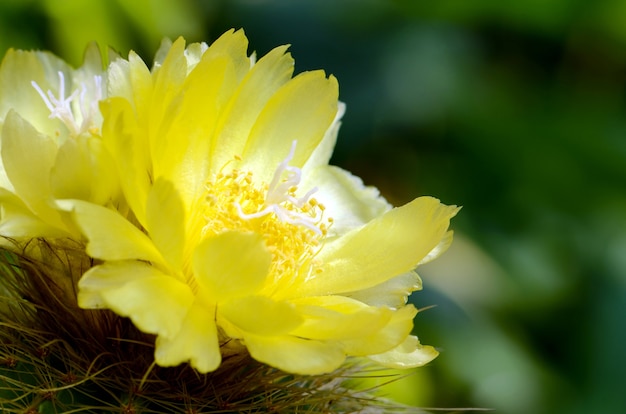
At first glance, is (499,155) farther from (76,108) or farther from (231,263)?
(231,263)

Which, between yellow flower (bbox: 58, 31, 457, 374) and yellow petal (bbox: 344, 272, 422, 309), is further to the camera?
yellow petal (bbox: 344, 272, 422, 309)

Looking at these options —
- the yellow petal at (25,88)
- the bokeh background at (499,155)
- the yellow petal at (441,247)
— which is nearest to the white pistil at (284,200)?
the yellow petal at (441,247)

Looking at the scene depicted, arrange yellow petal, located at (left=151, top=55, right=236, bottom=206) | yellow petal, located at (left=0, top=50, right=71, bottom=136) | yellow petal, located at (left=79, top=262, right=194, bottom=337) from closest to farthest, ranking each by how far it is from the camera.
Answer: yellow petal, located at (left=79, top=262, right=194, bottom=337), yellow petal, located at (left=151, top=55, right=236, bottom=206), yellow petal, located at (left=0, top=50, right=71, bottom=136)

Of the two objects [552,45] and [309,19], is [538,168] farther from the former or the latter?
[309,19]

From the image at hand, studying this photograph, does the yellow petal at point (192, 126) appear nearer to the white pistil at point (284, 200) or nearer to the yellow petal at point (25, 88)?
the white pistil at point (284, 200)

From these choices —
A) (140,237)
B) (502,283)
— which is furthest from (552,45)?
(140,237)

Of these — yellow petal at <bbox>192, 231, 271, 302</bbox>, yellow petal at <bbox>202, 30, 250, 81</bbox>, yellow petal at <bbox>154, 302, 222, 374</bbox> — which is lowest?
yellow petal at <bbox>154, 302, 222, 374</bbox>

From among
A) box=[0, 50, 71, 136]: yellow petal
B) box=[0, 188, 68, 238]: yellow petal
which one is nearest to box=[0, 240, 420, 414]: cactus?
box=[0, 188, 68, 238]: yellow petal

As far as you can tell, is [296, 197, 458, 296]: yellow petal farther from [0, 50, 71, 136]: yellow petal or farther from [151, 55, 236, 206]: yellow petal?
[0, 50, 71, 136]: yellow petal
